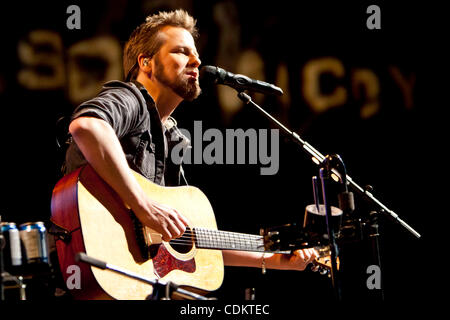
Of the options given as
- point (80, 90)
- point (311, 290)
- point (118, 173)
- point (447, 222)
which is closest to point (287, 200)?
point (311, 290)

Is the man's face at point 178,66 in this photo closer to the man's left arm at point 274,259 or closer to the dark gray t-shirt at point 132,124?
the dark gray t-shirt at point 132,124

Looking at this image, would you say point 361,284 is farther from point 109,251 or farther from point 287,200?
point 109,251

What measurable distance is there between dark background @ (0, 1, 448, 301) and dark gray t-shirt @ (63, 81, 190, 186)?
111cm

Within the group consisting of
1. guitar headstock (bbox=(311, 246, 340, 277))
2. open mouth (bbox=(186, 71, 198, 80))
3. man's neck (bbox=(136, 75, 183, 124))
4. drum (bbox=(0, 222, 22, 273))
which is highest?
open mouth (bbox=(186, 71, 198, 80))

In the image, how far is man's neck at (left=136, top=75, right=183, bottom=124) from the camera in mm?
2990

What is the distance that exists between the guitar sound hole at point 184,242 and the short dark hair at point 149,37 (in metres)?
1.18

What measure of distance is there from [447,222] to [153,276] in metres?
2.85

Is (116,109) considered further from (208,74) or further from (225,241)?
(225,241)

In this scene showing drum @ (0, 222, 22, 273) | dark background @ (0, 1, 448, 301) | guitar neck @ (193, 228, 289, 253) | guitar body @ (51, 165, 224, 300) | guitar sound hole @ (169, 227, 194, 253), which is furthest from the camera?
dark background @ (0, 1, 448, 301)

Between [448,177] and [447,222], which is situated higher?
[448,177]

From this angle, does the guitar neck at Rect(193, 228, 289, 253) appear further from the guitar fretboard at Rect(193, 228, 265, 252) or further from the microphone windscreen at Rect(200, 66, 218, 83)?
the microphone windscreen at Rect(200, 66, 218, 83)

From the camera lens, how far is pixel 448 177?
412cm

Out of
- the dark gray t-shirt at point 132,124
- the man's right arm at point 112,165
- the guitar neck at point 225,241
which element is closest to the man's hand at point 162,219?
the man's right arm at point 112,165

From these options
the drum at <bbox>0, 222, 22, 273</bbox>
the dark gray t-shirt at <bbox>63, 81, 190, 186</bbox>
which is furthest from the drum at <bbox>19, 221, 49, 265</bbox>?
the dark gray t-shirt at <bbox>63, 81, 190, 186</bbox>
